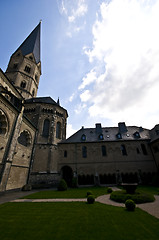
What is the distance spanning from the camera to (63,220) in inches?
228

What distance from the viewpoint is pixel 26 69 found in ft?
114

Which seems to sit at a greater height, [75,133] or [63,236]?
[75,133]

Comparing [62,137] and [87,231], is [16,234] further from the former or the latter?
[62,137]

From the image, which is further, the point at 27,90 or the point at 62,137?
the point at 27,90

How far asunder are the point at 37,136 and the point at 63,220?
1885 centimetres

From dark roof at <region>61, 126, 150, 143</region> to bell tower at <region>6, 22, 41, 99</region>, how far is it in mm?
19822

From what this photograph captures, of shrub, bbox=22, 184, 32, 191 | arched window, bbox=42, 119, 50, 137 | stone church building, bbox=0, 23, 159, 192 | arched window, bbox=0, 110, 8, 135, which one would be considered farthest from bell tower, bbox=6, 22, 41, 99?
shrub, bbox=22, 184, 32, 191

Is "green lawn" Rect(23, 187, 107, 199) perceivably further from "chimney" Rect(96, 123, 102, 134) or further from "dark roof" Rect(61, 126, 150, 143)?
"chimney" Rect(96, 123, 102, 134)

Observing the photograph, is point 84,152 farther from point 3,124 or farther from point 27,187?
point 3,124

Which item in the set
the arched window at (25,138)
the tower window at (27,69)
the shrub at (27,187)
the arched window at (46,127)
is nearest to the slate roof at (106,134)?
the arched window at (46,127)

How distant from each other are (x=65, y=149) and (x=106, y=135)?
11.0 metres

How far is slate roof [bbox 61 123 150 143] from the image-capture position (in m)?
25.6

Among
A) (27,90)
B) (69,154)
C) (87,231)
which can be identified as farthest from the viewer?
(27,90)

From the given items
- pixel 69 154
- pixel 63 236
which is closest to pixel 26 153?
pixel 69 154
